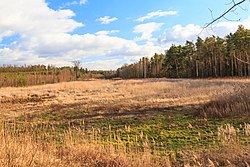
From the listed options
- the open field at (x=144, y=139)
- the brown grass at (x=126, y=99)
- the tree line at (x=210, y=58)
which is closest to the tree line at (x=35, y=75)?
the tree line at (x=210, y=58)

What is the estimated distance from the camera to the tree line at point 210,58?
55812mm

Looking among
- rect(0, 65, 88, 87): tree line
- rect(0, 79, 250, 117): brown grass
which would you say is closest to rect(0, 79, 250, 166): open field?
rect(0, 79, 250, 117): brown grass

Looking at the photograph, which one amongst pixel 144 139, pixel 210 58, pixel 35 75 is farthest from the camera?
pixel 35 75

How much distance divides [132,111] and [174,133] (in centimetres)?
688

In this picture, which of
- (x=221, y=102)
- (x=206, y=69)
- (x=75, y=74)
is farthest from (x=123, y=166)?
(x=75, y=74)

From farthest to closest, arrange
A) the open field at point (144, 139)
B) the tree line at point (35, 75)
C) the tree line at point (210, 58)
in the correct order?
1. the tree line at point (35, 75)
2. the tree line at point (210, 58)
3. the open field at point (144, 139)

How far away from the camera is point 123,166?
5.75 m

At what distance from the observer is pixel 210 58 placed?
63906mm

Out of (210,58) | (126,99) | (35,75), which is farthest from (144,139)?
(35,75)

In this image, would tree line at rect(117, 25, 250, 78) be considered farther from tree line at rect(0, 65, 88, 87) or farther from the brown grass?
tree line at rect(0, 65, 88, 87)

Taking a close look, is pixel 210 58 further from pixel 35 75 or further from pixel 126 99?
pixel 35 75

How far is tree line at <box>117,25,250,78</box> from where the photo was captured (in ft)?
183

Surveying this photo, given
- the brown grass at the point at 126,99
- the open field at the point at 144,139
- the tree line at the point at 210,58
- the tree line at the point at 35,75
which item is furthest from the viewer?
the tree line at the point at 35,75

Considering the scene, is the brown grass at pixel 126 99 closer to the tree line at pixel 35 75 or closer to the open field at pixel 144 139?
the open field at pixel 144 139
